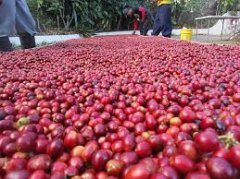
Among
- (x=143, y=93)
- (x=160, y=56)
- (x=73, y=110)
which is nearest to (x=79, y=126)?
(x=73, y=110)

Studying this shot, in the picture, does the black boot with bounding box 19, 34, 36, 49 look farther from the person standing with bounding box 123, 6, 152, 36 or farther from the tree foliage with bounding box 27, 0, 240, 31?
the tree foliage with bounding box 27, 0, 240, 31

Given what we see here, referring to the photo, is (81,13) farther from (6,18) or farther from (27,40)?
(6,18)

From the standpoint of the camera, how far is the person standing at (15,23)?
20.4ft

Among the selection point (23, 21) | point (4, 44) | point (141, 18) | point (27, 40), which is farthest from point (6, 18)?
point (141, 18)

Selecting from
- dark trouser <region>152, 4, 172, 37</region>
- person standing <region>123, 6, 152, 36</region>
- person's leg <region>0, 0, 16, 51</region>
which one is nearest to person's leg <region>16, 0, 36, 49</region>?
person's leg <region>0, 0, 16, 51</region>

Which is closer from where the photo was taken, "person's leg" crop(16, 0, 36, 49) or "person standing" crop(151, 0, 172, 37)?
"person's leg" crop(16, 0, 36, 49)

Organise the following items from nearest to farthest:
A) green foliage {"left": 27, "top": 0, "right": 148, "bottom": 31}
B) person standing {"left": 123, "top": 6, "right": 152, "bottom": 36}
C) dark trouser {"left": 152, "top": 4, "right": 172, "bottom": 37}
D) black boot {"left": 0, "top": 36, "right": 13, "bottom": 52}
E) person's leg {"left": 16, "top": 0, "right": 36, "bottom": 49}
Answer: black boot {"left": 0, "top": 36, "right": 13, "bottom": 52}, person's leg {"left": 16, "top": 0, "right": 36, "bottom": 49}, dark trouser {"left": 152, "top": 4, "right": 172, "bottom": 37}, person standing {"left": 123, "top": 6, "right": 152, "bottom": 36}, green foliage {"left": 27, "top": 0, "right": 148, "bottom": 31}

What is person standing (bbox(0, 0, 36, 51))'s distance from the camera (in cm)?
621

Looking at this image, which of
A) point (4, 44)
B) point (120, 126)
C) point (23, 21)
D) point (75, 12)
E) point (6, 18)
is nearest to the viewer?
point (120, 126)

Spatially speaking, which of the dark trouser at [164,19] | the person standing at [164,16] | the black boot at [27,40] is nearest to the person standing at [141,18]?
the dark trouser at [164,19]

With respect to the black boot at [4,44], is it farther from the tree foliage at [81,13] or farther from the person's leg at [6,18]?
the tree foliage at [81,13]

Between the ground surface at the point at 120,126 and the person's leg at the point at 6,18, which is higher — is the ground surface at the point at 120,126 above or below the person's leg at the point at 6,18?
below

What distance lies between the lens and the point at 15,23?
22.6 ft

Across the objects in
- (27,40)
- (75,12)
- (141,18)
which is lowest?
(27,40)
